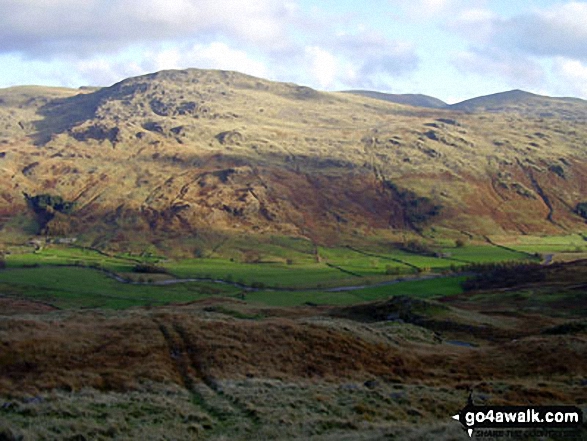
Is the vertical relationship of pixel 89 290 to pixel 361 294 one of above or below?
below

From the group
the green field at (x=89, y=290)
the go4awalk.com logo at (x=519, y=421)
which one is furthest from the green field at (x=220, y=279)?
the go4awalk.com logo at (x=519, y=421)

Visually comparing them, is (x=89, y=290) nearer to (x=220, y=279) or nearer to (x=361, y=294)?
(x=220, y=279)

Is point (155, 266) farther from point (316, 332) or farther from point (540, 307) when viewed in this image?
point (316, 332)

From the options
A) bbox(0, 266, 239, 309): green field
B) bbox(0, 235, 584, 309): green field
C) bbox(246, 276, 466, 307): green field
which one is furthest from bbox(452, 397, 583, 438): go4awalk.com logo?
bbox(0, 266, 239, 309): green field

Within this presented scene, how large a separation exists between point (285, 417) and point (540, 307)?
87.5 meters

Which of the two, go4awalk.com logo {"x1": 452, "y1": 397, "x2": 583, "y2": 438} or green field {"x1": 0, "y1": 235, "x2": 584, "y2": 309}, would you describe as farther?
green field {"x1": 0, "y1": 235, "x2": 584, "y2": 309}

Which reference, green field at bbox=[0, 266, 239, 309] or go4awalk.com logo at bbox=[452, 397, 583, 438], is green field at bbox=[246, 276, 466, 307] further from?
go4awalk.com logo at bbox=[452, 397, 583, 438]

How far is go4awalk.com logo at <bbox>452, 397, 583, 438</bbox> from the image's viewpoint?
25.4m

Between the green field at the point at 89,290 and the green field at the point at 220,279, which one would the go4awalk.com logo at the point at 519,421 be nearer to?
the green field at the point at 220,279

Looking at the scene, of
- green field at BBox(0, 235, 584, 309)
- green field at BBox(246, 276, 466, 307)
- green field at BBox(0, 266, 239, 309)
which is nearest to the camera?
green field at BBox(246, 276, 466, 307)

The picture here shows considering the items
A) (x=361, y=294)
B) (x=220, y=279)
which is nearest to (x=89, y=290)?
(x=220, y=279)

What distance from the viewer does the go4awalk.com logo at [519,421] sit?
25.4 meters

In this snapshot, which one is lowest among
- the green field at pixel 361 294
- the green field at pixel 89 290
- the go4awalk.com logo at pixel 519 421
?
the green field at pixel 89 290

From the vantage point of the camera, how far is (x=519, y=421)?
2633cm
